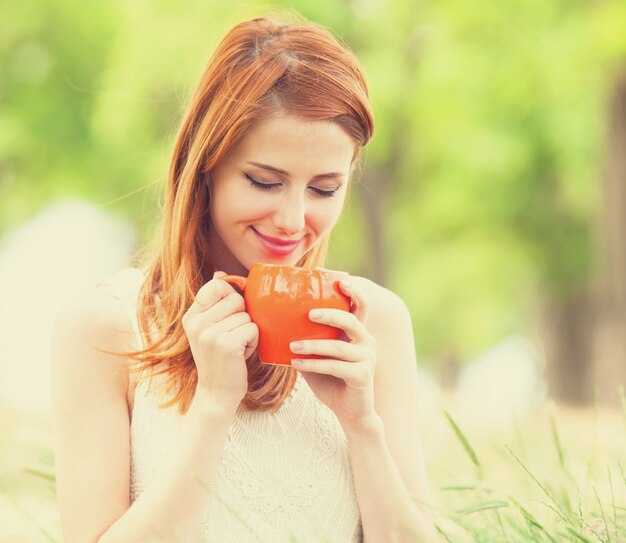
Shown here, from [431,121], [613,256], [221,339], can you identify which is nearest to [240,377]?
[221,339]

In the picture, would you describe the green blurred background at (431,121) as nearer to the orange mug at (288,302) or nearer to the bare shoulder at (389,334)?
the bare shoulder at (389,334)

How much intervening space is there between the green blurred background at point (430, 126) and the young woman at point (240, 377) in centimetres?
732

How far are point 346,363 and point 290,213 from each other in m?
0.37

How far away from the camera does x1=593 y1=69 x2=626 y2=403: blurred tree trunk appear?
10125mm

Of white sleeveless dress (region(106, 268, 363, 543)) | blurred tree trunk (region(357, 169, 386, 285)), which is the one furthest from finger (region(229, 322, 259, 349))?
blurred tree trunk (region(357, 169, 386, 285))

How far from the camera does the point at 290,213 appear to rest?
85.0 inches

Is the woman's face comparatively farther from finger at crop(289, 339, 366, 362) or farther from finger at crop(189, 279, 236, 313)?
finger at crop(289, 339, 366, 362)

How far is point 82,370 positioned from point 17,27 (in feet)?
36.6

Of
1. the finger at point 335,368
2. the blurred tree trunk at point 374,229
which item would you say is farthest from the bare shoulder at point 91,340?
the blurred tree trunk at point 374,229

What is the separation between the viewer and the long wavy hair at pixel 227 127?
221 centimetres

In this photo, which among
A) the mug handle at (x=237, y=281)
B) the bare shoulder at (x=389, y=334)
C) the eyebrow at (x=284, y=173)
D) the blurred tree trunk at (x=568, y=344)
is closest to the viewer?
the mug handle at (x=237, y=281)

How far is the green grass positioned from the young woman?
7.3 inches

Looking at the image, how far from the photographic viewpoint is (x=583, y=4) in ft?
34.8

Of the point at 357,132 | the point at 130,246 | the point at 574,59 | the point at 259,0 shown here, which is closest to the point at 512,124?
the point at 574,59
